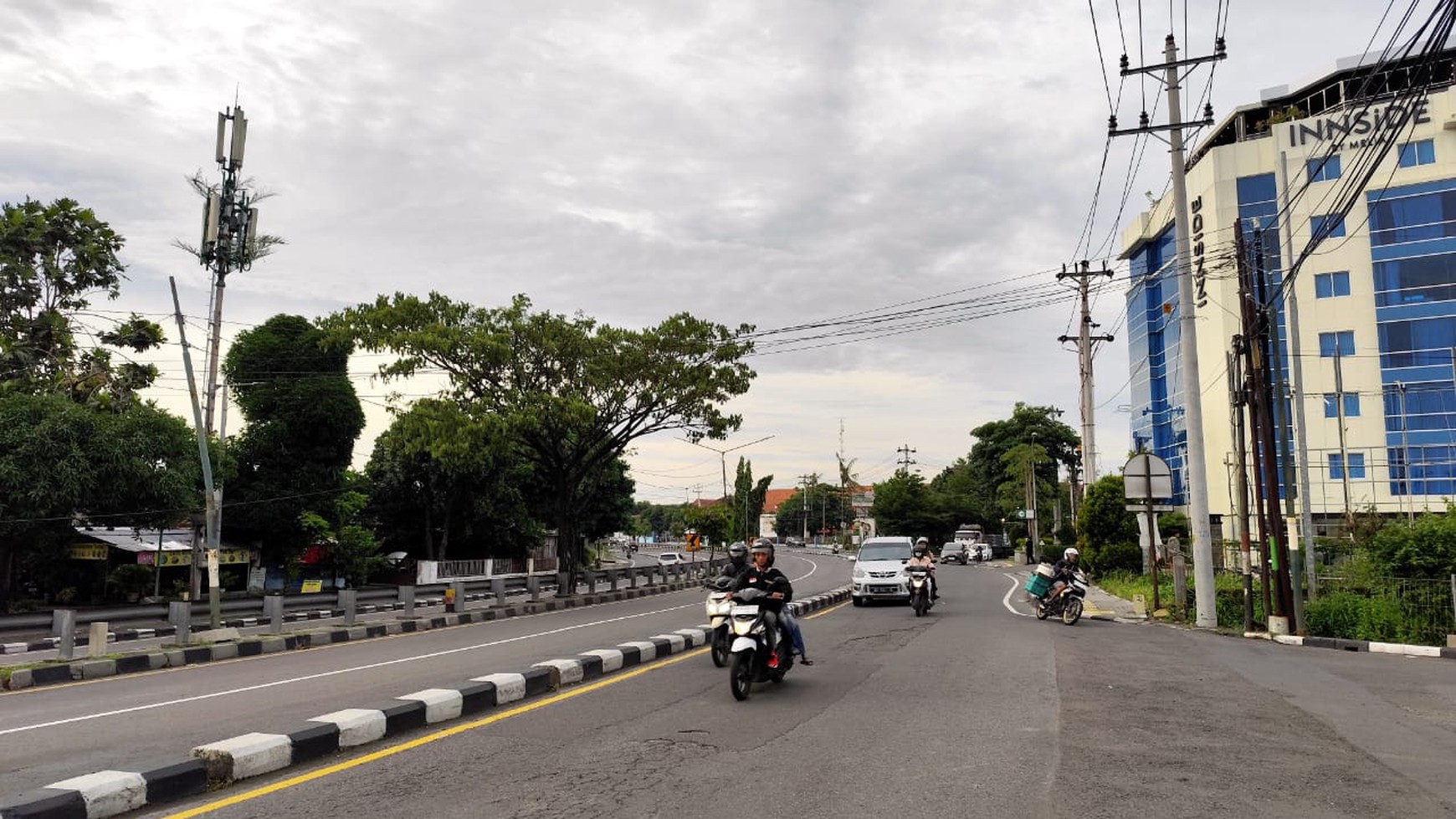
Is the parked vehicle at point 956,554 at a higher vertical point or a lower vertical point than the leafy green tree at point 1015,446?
lower

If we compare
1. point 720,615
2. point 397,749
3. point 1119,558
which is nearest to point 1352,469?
point 1119,558

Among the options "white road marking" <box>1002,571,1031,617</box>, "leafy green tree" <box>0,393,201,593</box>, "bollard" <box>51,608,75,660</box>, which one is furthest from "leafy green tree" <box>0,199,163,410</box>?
"white road marking" <box>1002,571,1031,617</box>

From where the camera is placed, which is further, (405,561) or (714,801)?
(405,561)

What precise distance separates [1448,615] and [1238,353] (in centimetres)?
507

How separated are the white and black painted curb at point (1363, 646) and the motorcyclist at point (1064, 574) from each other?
3.08 metres

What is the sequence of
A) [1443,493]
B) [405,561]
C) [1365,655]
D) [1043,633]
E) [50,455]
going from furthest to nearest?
[405,561] → [1443,493] → [50,455] → [1043,633] → [1365,655]

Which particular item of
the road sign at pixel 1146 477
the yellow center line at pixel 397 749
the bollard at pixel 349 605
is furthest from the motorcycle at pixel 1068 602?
the bollard at pixel 349 605

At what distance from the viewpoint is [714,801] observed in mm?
5191

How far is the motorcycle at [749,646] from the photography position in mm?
8688

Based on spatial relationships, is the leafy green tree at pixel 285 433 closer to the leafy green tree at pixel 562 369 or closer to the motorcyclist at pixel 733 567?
the leafy green tree at pixel 562 369

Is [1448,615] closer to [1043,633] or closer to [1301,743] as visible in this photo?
[1043,633]

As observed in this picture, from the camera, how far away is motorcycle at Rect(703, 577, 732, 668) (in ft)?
34.5

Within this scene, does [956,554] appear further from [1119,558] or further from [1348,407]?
[1119,558]

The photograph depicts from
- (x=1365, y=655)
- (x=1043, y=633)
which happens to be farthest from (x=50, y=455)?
(x=1365, y=655)
